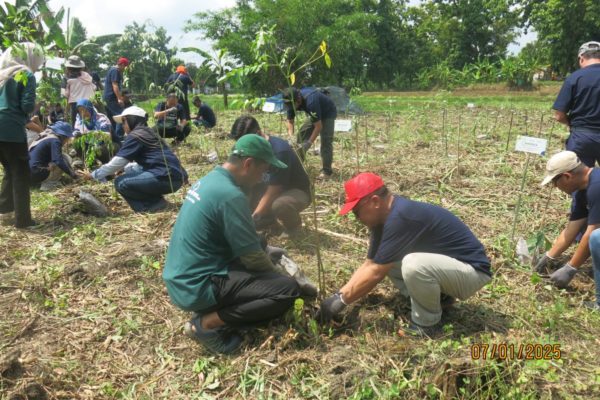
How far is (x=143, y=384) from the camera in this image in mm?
2441

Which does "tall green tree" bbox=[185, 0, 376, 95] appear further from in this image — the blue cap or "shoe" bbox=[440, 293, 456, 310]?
"shoe" bbox=[440, 293, 456, 310]

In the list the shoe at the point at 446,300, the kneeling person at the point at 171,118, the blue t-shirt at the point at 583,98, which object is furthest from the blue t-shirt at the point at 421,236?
the kneeling person at the point at 171,118

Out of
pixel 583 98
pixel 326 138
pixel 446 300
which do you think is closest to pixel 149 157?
pixel 326 138

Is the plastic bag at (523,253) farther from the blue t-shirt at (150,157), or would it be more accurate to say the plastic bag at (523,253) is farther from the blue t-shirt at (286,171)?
the blue t-shirt at (150,157)

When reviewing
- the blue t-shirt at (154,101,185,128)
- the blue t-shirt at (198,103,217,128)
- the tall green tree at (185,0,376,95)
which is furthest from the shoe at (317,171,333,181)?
the tall green tree at (185,0,376,95)

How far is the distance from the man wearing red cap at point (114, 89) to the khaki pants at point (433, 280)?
6573mm

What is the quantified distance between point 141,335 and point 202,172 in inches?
160

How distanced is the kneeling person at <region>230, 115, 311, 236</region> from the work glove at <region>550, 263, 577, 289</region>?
2101 mm

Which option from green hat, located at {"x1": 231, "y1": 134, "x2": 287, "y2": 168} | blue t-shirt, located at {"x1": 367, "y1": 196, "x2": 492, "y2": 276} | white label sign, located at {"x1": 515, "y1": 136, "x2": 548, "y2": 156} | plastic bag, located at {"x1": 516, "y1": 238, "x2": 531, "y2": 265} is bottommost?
plastic bag, located at {"x1": 516, "y1": 238, "x2": 531, "y2": 265}

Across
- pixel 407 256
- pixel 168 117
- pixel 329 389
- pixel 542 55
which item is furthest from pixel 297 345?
pixel 542 55

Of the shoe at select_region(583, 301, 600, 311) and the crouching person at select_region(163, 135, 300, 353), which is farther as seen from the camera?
the shoe at select_region(583, 301, 600, 311)

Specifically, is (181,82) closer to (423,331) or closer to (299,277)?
(299,277)

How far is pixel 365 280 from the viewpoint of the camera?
8.32 ft
